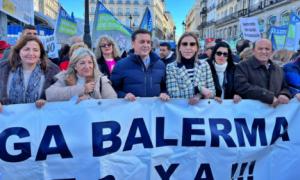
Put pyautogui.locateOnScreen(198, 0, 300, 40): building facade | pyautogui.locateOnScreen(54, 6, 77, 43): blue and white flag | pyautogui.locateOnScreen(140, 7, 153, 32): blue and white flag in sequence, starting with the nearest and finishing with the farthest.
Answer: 1. pyautogui.locateOnScreen(54, 6, 77, 43): blue and white flag
2. pyautogui.locateOnScreen(140, 7, 153, 32): blue and white flag
3. pyautogui.locateOnScreen(198, 0, 300, 40): building facade

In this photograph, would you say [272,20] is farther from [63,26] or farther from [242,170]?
[242,170]

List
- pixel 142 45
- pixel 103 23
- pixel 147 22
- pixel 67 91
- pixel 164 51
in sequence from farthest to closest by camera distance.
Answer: pixel 147 22 → pixel 103 23 → pixel 164 51 → pixel 142 45 → pixel 67 91

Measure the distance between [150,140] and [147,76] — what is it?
663mm

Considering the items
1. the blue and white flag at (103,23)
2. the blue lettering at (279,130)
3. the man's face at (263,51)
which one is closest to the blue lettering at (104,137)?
the blue lettering at (279,130)

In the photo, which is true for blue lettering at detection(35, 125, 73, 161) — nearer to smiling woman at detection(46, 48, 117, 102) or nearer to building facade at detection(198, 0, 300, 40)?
smiling woman at detection(46, 48, 117, 102)

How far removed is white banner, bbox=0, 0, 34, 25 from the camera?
1519 centimetres

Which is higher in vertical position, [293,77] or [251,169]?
[293,77]

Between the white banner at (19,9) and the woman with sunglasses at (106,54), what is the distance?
10.7 metres

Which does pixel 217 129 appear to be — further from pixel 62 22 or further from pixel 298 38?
pixel 298 38

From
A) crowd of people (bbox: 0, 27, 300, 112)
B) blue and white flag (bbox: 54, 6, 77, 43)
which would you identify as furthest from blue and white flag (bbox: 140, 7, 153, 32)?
crowd of people (bbox: 0, 27, 300, 112)

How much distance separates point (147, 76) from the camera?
3672 millimetres

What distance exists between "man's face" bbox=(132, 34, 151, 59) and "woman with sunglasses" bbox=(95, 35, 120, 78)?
125 centimetres

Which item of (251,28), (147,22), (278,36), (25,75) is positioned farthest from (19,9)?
(25,75)

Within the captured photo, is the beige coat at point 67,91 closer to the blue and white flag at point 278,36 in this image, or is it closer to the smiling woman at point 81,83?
the smiling woman at point 81,83
